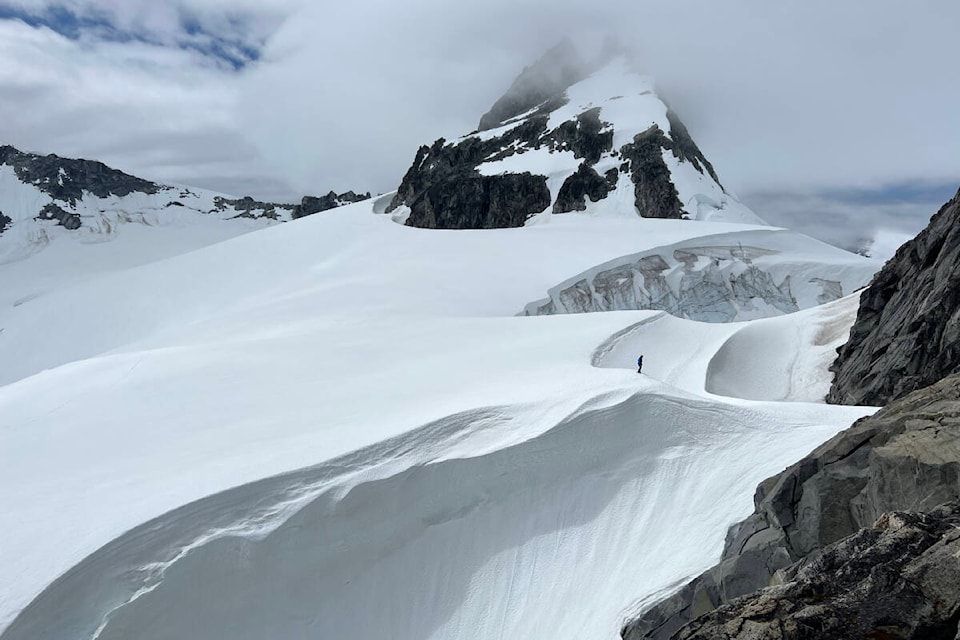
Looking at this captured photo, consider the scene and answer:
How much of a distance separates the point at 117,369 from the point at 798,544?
17472 mm

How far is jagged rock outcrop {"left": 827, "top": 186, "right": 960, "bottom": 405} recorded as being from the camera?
48.5 ft

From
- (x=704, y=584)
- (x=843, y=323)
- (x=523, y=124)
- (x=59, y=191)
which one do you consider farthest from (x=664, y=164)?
(x=59, y=191)

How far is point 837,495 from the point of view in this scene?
812 cm

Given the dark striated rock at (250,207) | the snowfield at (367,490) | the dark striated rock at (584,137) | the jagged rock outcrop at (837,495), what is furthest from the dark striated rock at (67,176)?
the jagged rock outcrop at (837,495)

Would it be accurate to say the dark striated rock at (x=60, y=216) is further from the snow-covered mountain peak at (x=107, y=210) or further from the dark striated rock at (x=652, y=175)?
the dark striated rock at (x=652, y=175)

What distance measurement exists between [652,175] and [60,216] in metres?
116

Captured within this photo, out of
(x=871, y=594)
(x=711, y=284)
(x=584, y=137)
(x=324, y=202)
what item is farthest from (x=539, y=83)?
(x=871, y=594)

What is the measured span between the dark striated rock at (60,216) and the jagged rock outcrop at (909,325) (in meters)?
137

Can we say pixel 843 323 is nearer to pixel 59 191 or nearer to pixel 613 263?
pixel 613 263

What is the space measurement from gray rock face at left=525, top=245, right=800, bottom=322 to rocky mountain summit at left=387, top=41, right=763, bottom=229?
21455 millimetres

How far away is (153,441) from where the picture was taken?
13.8m

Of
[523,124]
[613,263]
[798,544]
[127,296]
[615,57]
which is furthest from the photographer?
[615,57]

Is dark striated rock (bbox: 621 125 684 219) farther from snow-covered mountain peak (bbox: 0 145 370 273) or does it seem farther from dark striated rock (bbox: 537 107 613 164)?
snow-covered mountain peak (bbox: 0 145 370 273)

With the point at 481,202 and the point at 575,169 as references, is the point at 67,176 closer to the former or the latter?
the point at 481,202
